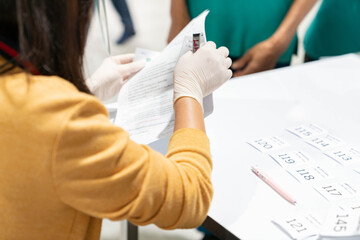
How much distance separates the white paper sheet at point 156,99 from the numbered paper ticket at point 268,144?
0.15 metres

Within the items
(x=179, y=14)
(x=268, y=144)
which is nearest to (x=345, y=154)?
(x=268, y=144)

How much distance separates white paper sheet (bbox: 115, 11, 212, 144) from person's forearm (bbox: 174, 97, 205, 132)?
0.08 m

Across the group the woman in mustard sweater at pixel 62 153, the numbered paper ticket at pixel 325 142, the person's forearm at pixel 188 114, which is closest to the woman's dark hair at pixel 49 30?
the woman in mustard sweater at pixel 62 153

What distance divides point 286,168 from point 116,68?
508mm

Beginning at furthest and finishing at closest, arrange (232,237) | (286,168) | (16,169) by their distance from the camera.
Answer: (286,168), (232,237), (16,169)

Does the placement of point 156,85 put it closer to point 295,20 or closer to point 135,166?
point 135,166

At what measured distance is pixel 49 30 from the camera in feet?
1.64

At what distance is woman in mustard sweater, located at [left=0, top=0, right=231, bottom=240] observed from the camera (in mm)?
473

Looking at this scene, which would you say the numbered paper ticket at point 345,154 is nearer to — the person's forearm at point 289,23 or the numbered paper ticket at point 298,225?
the numbered paper ticket at point 298,225

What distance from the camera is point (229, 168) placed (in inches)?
32.4

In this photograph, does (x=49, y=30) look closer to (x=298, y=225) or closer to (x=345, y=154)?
(x=298, y=225)

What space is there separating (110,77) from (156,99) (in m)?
0.21

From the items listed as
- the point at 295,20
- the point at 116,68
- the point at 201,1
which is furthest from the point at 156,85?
the point at 295,20

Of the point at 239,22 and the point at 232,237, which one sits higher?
the point at 239,22
